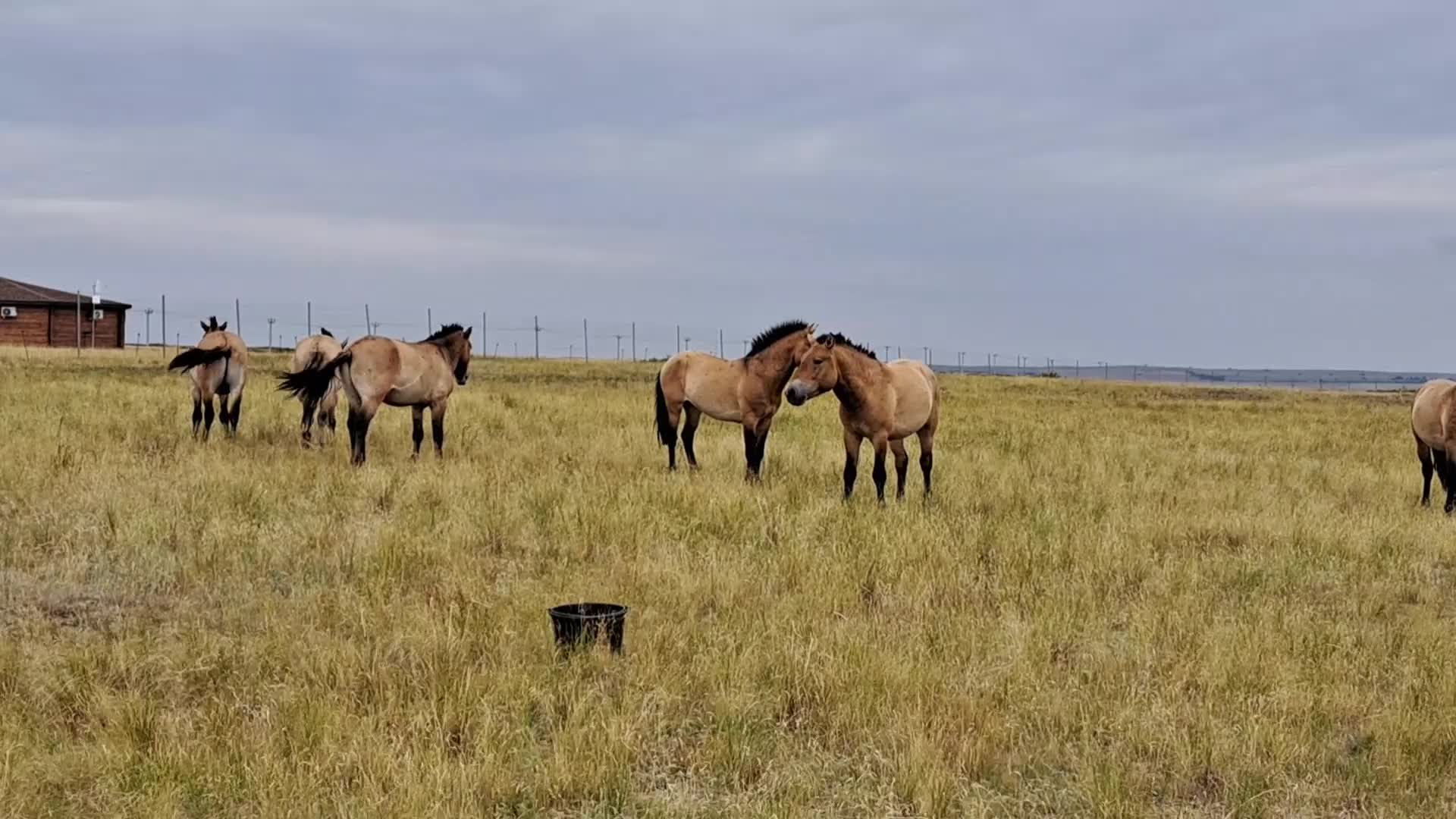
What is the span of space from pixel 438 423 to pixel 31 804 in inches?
385

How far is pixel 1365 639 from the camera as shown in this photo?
602 centimetres

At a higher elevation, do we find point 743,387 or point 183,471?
point 743,387

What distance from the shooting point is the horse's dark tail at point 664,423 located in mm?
13211

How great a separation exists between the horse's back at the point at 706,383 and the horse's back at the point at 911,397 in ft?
6.24

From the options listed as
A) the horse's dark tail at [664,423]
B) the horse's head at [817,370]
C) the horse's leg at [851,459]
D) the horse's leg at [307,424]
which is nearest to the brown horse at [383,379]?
the horse's leg at [307,424]

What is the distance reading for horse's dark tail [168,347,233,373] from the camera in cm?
1349

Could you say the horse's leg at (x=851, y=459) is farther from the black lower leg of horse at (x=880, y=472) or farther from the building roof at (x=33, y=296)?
the building roof at (x=33, y=296)

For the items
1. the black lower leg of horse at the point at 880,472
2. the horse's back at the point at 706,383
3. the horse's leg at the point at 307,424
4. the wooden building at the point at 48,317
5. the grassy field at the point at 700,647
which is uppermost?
the wooden building at the point at 48,317

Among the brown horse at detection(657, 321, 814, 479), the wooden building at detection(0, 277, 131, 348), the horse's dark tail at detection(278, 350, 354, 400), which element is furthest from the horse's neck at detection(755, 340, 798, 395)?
the wooden building at detection(0, 277, 131, 348)

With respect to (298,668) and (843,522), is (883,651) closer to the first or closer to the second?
(298,668)

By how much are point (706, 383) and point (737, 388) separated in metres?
0.53

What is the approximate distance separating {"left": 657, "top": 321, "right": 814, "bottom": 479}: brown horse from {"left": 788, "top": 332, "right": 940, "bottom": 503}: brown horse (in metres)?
0.50

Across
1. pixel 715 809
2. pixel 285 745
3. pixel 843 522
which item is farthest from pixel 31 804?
pixel 843 522

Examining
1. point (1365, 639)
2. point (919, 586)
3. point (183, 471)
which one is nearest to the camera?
point (1365, 639)
